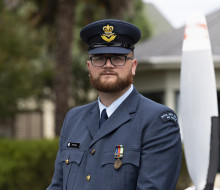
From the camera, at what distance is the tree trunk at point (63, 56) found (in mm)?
12422

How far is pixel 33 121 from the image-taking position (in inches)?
1016

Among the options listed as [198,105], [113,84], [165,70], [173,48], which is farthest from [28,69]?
[198,105]

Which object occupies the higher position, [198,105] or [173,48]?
[173,48]

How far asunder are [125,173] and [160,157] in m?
0.22

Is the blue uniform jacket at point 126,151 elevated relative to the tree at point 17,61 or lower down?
lower down

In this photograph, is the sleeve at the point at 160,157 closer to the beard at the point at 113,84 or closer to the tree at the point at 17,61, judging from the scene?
the beard at the point at 113,84

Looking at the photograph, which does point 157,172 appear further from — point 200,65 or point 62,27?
point 62,27

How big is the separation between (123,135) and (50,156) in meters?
5.50

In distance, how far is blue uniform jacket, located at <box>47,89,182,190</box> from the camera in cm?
241

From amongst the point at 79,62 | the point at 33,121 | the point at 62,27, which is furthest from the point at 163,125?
the point at 33,121

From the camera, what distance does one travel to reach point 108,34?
2734mm

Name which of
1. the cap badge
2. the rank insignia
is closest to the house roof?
the cap badge

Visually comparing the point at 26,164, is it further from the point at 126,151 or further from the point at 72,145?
the point at 126,151

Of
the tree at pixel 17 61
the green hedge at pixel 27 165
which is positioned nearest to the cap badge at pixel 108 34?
the green hedge at pixel 27 165
